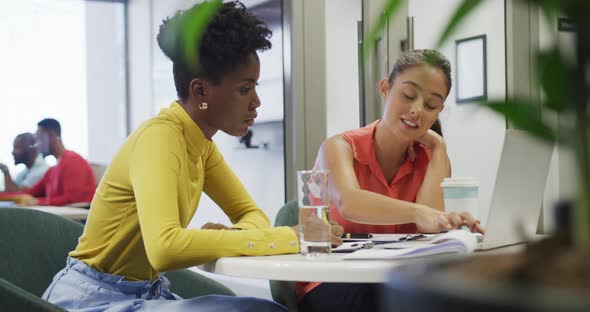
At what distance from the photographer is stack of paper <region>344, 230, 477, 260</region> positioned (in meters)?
1.33

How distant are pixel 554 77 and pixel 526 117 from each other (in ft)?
0.10

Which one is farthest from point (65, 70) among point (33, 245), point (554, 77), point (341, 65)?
point (554, 77)

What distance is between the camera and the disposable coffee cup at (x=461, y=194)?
1891 mm

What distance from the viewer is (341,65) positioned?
394 centimetres

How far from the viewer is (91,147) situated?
7.31m

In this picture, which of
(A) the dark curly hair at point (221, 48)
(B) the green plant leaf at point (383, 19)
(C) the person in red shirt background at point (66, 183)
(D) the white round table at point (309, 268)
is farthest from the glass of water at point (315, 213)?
(C) the person in red shirt background at point (66, 183)

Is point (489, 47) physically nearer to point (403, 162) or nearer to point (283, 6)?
point (283, 6)

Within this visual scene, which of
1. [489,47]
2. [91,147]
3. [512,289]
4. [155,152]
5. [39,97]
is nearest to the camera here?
[512,289]

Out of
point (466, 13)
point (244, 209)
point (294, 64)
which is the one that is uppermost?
point (294, 64)

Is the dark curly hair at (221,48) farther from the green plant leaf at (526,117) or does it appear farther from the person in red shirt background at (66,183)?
the person in red shirt background at (66,183)

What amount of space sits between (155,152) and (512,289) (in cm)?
128

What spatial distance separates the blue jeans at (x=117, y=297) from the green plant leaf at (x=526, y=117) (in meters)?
1.15

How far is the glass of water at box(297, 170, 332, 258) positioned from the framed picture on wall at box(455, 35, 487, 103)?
9.45 feet

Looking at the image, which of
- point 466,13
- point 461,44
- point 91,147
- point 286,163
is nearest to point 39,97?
point 91,147
